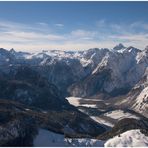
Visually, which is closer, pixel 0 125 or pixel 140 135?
pixel 140 135

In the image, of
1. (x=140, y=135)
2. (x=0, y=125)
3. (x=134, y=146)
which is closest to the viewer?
(x=134, y=146)

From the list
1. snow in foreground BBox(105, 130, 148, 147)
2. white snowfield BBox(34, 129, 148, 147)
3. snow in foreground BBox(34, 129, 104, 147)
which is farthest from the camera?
snow in foreground BBox(34, 129, 104, 147)

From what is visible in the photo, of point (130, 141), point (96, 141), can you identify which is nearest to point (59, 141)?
point (96, 141)

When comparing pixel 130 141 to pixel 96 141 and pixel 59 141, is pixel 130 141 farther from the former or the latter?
pixel 59 141

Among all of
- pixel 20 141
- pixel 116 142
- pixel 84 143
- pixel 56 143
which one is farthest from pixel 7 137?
pixel 116 142

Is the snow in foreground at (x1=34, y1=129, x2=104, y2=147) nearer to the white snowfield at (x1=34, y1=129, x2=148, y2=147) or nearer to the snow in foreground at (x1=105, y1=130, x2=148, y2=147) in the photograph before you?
the white snowfield at (x1=34, y1=129, x2=148, y2=147)

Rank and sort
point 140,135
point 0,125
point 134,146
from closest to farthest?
point 134,146
point 140,135
point 0,125

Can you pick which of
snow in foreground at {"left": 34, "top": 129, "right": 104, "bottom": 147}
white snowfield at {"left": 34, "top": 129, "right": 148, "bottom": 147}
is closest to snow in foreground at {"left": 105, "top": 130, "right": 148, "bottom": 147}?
white snowfield at {"left": 34, "top": 129, "right": 148, "bottom": 147}

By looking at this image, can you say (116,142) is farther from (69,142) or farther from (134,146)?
(69,142)
